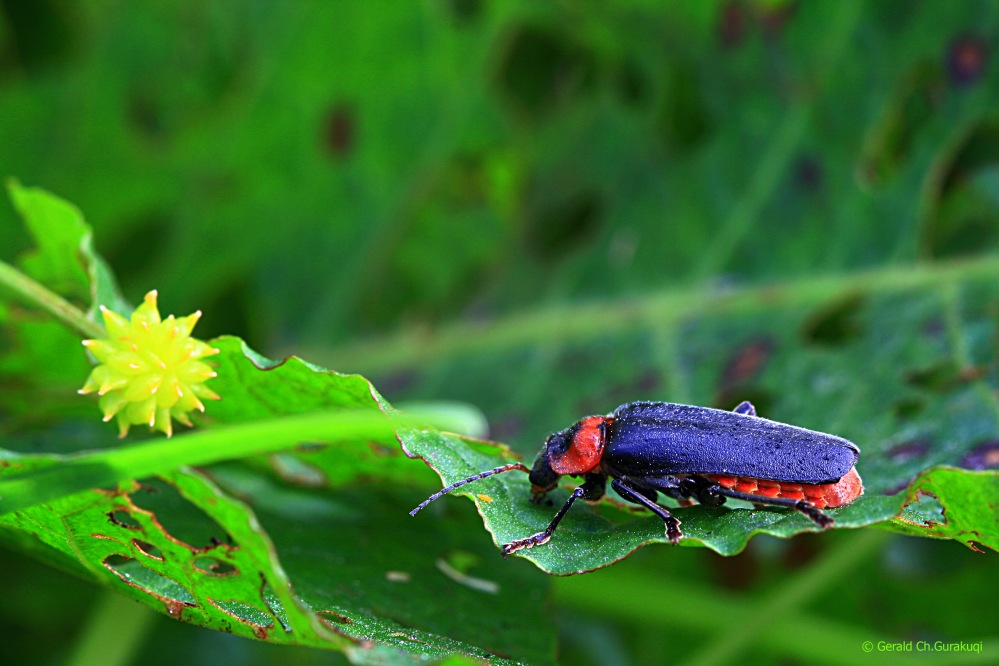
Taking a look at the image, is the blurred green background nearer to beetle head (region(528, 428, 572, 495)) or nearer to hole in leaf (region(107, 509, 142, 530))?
beetle head (region(528, 428, 572, 495))

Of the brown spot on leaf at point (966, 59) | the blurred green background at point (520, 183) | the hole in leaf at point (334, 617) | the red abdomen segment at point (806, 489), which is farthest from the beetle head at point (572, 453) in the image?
the brown spot on leaf at point (966, 59)

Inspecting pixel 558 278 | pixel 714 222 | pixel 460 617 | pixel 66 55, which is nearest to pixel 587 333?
pixel 558 278

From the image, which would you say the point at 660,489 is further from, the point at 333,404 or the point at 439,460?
the point at 333,404

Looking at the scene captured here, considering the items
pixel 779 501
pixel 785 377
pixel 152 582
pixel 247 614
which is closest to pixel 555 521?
pixel 779 501

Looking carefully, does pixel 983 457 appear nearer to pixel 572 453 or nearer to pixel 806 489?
pixel 806 489

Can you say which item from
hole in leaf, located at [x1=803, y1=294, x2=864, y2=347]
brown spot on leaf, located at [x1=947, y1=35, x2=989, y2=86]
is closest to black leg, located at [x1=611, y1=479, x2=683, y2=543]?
hole in leaf, located at [x1=803, y1=294, x2=864, y2=347]
